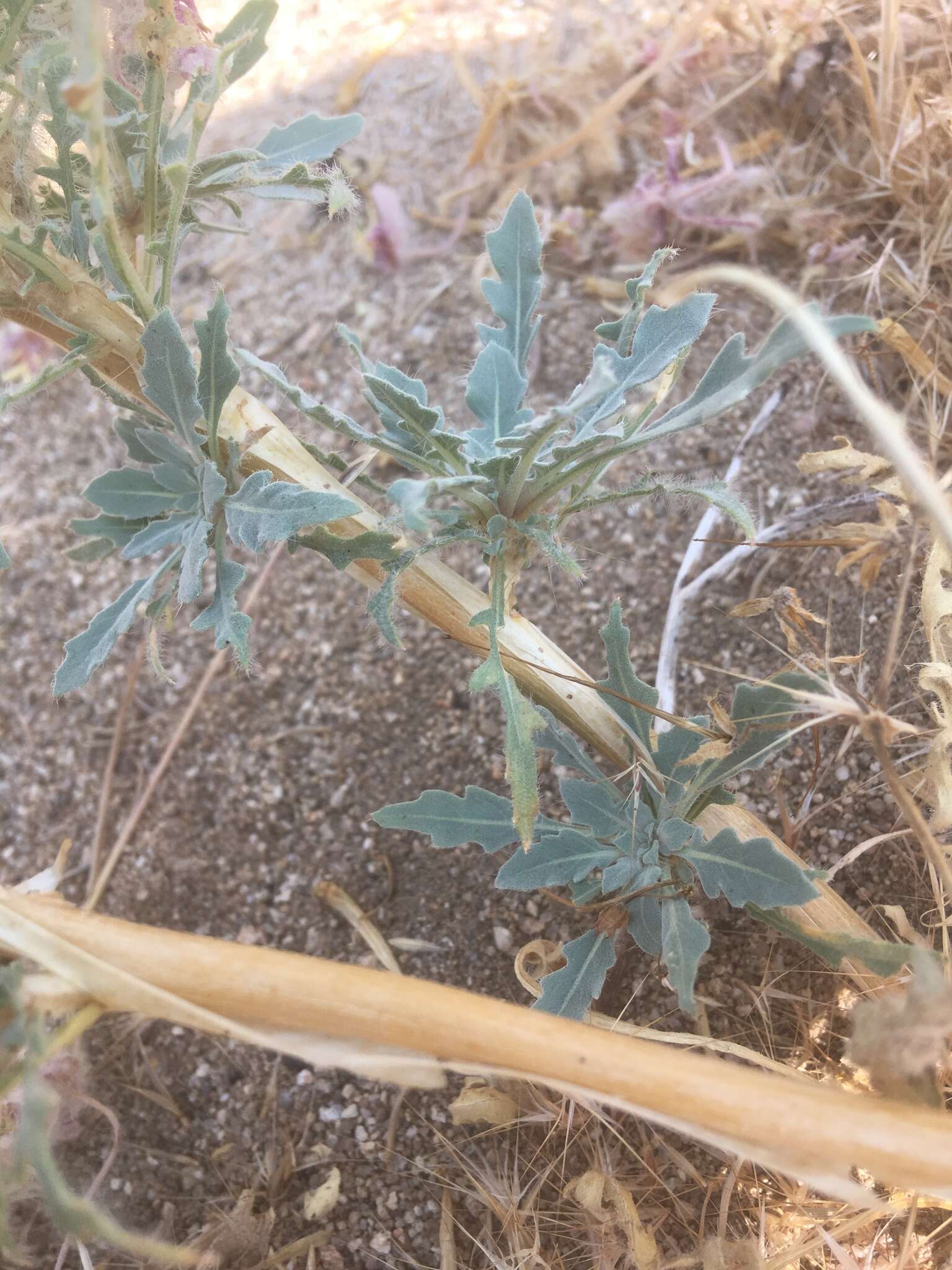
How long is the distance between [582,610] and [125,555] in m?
0.61

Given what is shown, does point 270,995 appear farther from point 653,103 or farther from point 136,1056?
point 653,103

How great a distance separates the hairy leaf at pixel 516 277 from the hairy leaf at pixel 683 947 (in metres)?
0.53

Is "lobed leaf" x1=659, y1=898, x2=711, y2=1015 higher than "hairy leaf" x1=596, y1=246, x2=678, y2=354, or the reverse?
"hairy leaf" x1=596, y1=246, x2=678, y2=354

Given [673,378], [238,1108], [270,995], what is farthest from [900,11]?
[238,1108]

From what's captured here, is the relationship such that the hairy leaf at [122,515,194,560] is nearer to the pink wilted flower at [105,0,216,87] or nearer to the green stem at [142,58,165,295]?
the green stem at [142,58,165,295]

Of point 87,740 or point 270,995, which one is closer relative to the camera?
point 270,995

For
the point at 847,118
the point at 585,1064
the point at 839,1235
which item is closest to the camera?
the point at 585,1064

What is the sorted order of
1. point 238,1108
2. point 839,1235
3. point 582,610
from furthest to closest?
point 582,610 < point 238,1108 < point 839,1235

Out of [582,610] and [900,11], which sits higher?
[900,11]

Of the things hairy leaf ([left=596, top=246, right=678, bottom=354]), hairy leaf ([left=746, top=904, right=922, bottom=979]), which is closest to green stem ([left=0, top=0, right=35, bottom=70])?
hairy leaf ([left=596, top=246, right=678, bottom=354])

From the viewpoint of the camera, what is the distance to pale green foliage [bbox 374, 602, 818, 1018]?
2.64 ft

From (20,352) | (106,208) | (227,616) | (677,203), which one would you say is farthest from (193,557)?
(677,203)

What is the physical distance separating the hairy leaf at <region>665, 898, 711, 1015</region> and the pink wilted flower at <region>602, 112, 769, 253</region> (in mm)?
1056

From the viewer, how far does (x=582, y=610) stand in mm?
1282
